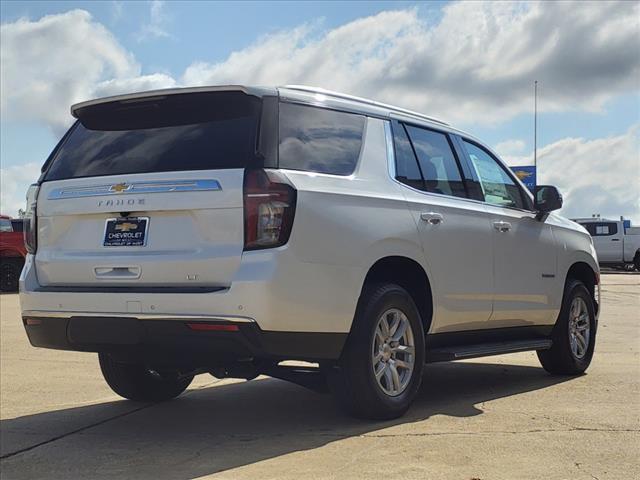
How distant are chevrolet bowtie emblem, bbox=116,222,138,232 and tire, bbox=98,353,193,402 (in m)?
1.37

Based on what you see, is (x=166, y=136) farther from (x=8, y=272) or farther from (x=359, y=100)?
(x=8, y=272)

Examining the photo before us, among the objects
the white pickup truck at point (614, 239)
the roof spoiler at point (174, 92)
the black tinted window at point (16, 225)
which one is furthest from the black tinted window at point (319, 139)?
the white pickup truck at point (614, 239)

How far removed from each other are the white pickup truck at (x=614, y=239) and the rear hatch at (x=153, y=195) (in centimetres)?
2829

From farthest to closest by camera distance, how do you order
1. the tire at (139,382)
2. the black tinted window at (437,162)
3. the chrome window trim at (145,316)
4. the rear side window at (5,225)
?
the rear side window at (5,225), the tire at (139,382), the black tinted window at (437,162), the chrome window trim at (145,316)

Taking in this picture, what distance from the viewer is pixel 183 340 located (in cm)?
464

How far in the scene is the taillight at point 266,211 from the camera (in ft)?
14.9

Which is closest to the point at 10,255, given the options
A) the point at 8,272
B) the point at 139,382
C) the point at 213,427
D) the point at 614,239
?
the point at 8,272

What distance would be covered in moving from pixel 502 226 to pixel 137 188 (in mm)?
3006

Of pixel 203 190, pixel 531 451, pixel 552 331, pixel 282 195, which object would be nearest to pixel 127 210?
pixel 203 190

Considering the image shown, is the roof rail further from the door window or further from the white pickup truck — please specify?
the white pickup truck

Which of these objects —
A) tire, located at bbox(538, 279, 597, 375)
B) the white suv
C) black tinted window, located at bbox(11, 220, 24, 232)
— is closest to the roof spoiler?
the white suv

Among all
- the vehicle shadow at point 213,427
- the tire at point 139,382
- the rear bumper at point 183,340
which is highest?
the rear bumper at point 183,340

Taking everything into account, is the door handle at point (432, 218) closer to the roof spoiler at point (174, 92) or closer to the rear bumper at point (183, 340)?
the rear bumper at point (183, 340)

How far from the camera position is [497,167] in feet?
23.0
